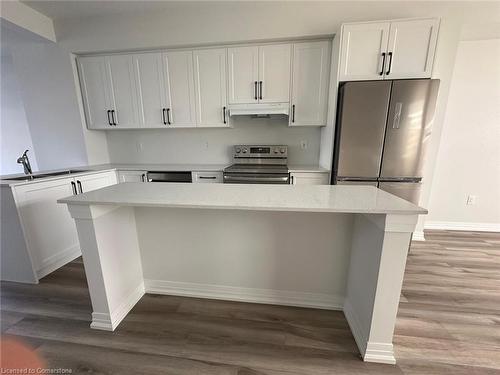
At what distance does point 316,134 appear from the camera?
3170 mm

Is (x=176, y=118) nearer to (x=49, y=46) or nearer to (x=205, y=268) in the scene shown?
(x=49, y=46)

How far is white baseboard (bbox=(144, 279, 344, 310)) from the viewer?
166 centimetres

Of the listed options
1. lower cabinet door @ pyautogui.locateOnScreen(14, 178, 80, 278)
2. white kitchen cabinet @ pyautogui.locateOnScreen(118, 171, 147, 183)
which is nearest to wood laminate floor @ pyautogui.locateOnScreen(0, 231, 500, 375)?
lower cabinet door @ pyautogui.locateOnScreen(14, 178, 80, 278)

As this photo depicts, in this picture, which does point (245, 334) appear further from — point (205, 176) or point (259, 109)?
point (259, 109)

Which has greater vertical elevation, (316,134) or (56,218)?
(316,134)

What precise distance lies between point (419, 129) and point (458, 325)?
5.86ft

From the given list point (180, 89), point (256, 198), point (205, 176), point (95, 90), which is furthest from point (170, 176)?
point (256, 198)

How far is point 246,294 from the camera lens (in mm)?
1735

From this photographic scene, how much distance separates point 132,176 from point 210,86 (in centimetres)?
167

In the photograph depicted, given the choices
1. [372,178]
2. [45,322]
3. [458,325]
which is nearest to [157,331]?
[45,322]

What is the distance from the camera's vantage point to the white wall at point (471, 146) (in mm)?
2758

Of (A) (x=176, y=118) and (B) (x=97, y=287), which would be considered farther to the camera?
(A) (x=176, y=118)

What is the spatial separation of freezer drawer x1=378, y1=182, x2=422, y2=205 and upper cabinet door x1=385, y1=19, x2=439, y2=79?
1122 millimetres

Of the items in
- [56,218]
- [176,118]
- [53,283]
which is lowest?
[53,283]
